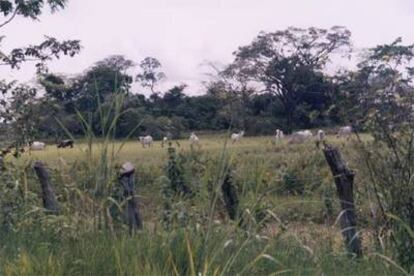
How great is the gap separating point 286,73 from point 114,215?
130ft

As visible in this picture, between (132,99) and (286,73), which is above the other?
(286,73)

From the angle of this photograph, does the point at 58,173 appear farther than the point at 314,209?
No

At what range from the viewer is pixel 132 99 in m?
4.96

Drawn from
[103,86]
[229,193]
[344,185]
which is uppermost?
[103,86]

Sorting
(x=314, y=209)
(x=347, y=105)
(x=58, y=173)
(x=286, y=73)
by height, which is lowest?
(x=314, y=209)

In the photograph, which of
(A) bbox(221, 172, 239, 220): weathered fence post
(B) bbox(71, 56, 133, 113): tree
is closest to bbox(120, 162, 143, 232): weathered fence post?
(B) bbox(71, 56, 133, 113): tree

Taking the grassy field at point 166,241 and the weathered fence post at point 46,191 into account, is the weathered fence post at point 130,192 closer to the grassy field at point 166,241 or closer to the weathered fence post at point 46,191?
the grassy field at point 166,241

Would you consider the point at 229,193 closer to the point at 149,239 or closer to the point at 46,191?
the point at 46,191

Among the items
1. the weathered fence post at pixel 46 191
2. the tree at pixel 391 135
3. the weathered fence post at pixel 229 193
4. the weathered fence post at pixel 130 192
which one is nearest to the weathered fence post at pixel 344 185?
the tree at pixel 391 135

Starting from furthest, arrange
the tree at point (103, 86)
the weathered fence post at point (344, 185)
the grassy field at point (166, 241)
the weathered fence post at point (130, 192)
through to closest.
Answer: the weathered fence post at point (344, 185) → the weathered fence post at point (130, 192) → the tree at point (103, 86) → the grassy field at point (166, 241)

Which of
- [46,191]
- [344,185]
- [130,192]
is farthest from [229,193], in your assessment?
[130,192]

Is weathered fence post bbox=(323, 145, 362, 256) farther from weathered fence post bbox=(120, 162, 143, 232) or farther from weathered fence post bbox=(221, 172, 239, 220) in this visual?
weathered fence post bbox=(120, 162, 143, 232)

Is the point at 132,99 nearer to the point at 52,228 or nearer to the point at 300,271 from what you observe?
the point at 52,228

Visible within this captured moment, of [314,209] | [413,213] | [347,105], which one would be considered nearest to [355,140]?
[347,105]
